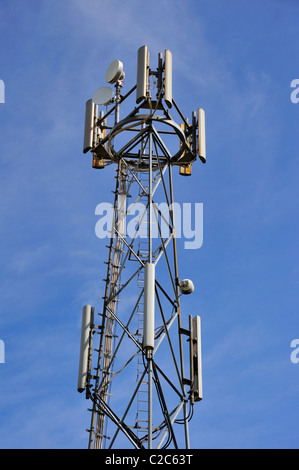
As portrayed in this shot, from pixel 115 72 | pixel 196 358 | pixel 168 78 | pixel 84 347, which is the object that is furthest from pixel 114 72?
pixel 196 358

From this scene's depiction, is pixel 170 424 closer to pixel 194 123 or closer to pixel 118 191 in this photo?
pixel 118 191

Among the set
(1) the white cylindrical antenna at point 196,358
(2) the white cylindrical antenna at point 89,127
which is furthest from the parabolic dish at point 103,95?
(1) the white cylindrical antenna at point 196,358

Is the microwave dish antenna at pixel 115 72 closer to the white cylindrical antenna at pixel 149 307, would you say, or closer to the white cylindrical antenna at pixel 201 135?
the white cylindrical antenna at pixel 201 135

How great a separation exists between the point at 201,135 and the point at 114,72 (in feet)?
14.1

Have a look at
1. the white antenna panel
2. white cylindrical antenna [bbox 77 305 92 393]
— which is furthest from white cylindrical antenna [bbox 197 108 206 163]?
white cylindrical antenna [bbox 77 305 92 393]

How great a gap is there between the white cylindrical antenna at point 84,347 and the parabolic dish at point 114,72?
29.5 feet

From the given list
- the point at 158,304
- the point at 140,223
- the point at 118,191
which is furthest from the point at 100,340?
the point at 118,191

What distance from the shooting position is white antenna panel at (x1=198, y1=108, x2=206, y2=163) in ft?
84.9

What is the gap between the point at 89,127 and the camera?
86.1 feet

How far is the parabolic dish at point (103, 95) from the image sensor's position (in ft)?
88.8

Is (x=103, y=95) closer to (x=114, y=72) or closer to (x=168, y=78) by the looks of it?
(x=114, y=72)
